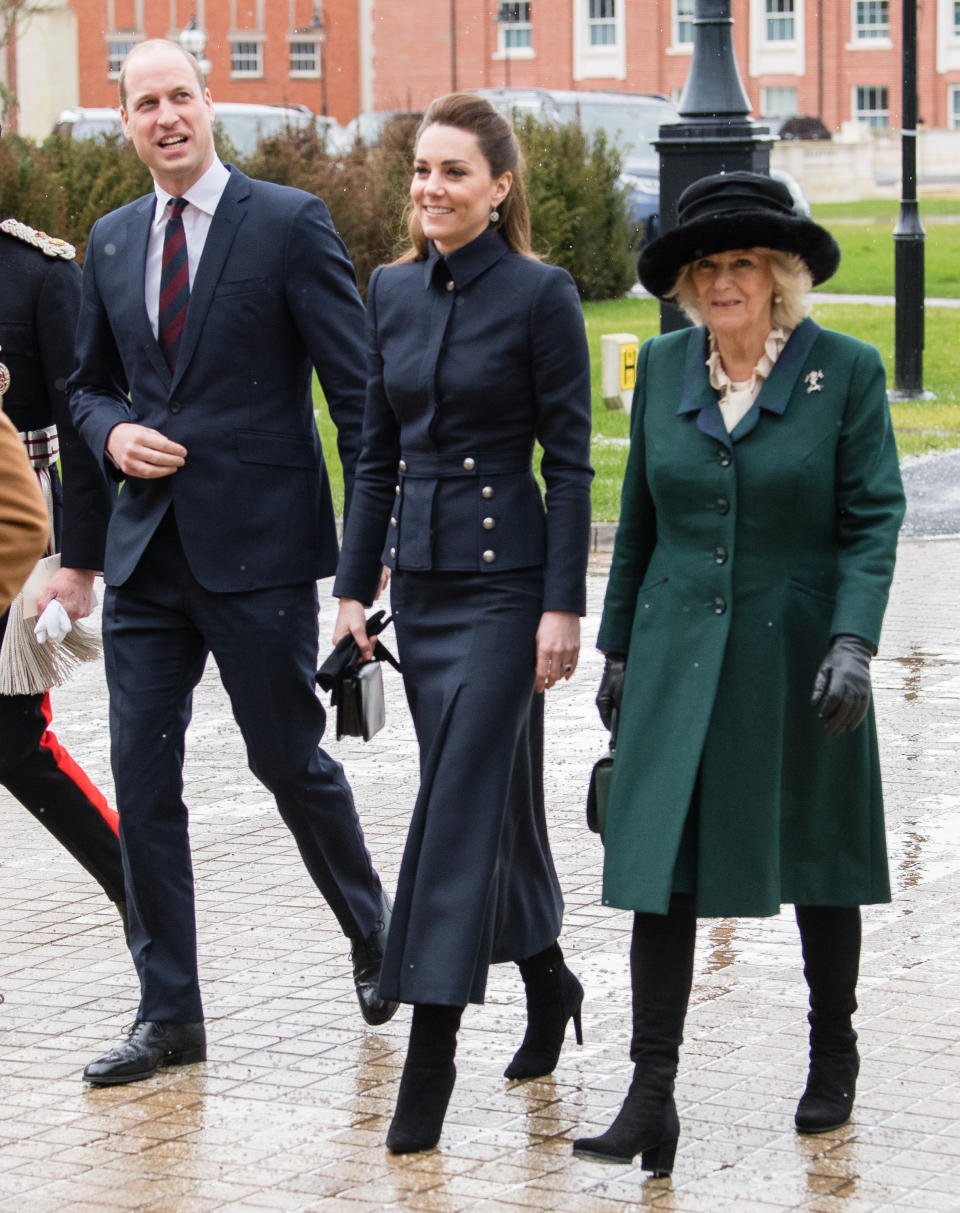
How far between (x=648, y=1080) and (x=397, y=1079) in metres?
0.75

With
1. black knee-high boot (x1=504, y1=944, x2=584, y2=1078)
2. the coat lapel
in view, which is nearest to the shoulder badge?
the coat lapel

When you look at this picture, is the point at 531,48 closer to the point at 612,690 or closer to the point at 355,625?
the point at 355,625

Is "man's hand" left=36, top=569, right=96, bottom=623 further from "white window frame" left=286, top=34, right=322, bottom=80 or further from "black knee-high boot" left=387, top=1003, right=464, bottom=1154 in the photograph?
"white window frame" left=286, top=34, right=322, bottom=80

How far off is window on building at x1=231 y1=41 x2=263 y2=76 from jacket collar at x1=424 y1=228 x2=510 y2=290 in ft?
245

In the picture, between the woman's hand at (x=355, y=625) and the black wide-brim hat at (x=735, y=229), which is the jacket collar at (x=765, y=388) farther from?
the woman's hand at (x=355, y=625)

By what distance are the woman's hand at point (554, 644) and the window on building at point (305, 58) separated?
7435cm

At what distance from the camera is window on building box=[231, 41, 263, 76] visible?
76.8 meters

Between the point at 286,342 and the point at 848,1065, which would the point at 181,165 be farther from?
the point at 848,1065

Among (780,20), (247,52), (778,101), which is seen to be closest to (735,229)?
(780,20)

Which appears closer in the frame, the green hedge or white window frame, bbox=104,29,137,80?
the green hedge

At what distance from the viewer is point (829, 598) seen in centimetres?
438

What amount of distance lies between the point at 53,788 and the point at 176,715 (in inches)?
23.1

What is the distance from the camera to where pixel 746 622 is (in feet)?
14.3

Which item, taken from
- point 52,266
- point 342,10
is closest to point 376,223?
point 52,266
